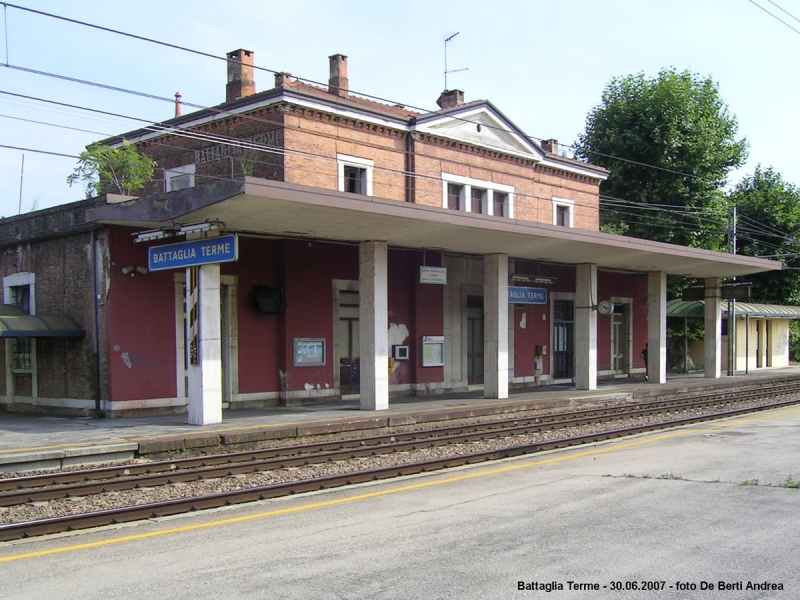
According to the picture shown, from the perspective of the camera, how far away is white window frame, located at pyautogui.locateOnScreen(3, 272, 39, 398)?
17266mm

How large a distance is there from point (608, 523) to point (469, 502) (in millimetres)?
1744

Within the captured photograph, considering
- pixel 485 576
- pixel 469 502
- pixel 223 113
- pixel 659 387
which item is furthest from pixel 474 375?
pixel 485 576

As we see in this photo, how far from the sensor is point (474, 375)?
23.5m

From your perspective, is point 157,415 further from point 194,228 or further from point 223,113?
point 223,113

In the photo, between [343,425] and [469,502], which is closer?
[469,502]

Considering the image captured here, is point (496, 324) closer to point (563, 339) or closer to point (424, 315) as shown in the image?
point (424, 315)

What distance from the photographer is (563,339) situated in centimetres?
2652

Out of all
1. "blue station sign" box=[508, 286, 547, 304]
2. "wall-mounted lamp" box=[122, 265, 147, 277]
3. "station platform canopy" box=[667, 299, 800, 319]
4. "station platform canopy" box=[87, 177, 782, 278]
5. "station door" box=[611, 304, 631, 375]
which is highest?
"station platform canopy" box=[87, 177, 782, 278]

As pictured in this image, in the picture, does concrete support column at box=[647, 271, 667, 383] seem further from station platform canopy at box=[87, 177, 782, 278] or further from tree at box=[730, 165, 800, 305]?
tree at box=[730, 165, 800, 305]

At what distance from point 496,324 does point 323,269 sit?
15.1 feet

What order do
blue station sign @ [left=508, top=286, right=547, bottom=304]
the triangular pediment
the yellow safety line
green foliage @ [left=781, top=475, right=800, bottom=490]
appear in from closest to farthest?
1. the yellow safety line
2. green foliage @ [left=781, top=475, right=800, bottom=490]
3. blue station sign @ [left=508, top=286, right=547, bottom=304]
4. the triangular pediment

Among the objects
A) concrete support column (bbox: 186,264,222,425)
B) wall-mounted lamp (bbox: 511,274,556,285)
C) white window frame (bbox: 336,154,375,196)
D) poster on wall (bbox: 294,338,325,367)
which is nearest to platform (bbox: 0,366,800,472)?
concrete support column (bbox: 186,264,222,425)

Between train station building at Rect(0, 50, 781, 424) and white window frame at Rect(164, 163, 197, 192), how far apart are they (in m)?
0.06

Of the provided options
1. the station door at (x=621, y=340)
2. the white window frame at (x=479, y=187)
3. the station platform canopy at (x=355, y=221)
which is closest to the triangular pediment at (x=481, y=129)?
the white window frame at (x=479, y=187)
